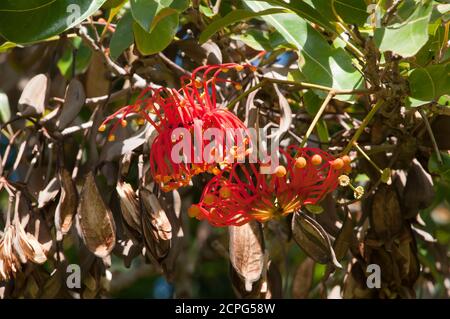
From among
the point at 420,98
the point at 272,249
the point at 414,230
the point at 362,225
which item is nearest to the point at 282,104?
the point at 420,98

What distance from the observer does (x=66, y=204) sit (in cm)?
170

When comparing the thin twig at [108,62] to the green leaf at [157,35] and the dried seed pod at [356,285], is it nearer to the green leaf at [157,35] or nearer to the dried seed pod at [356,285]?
the green leaf at [157,35]

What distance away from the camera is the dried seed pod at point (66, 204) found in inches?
66.2

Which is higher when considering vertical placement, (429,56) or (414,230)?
(429,56)

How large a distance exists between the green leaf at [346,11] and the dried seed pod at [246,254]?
0.39 meters

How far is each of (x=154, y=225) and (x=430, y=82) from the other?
0.50 m

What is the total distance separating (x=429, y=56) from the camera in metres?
1.64

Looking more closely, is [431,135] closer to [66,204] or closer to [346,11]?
[346,11]

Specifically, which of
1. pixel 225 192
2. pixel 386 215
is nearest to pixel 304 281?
pixel 386 215

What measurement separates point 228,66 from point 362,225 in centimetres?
46

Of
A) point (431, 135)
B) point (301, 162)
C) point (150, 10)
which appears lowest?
point (431, 135)

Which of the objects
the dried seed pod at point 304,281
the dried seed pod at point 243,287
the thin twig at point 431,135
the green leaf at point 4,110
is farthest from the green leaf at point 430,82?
the green leaf at point 4,110

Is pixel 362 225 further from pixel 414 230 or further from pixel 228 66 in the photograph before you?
pixel 228 66

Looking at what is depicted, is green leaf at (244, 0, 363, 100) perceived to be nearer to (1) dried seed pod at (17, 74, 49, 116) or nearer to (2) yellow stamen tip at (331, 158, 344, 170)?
(2) yellow stamen tip at (331, 158, 344, 170)
